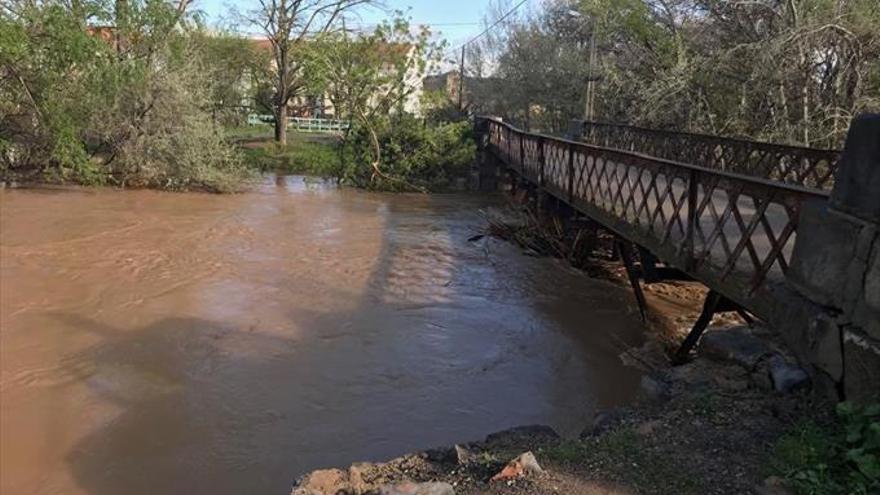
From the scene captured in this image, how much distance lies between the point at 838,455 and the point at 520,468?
164 centimetres

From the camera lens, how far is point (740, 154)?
11.8m

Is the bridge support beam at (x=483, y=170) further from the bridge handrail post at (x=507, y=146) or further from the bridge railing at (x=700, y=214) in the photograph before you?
the bridge railing at (x=700, y=214)

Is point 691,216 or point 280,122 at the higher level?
point 280,122

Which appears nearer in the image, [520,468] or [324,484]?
[520,468]

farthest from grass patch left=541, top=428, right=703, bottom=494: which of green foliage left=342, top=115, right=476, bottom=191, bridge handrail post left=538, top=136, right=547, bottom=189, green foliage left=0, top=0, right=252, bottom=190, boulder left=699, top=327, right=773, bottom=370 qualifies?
green foliage left=342, top=115, right=476, bottom=191

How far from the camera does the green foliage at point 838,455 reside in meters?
3.38

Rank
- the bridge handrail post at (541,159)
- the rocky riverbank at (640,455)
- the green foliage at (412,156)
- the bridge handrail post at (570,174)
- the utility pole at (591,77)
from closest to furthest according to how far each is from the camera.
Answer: the rocky riverbank at (640,455) < the bridge handrail post at (570,174) < the bridge handrail post at (541,159) < the utility pole at (591,77) < the green foliage at (412,156)

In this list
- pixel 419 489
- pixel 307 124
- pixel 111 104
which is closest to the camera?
pixel 419 489

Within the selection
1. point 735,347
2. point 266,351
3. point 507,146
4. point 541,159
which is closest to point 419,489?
point 735,347

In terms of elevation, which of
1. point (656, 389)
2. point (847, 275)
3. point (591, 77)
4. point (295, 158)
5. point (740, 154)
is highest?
point (591, 77)

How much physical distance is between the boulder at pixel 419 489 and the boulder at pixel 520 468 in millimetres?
285

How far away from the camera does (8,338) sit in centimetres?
809

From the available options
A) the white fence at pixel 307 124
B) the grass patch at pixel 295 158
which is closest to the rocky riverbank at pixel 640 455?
the grass patch at pixel 295 158

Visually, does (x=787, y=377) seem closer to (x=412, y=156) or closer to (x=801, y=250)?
(x=801, y=250)
